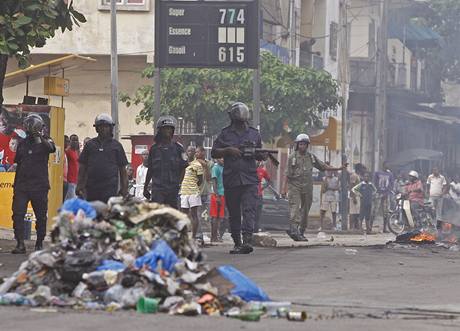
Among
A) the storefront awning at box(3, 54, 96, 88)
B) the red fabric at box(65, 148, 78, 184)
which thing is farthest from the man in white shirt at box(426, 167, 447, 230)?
the red fabric at box(65, 148, 78, 184)

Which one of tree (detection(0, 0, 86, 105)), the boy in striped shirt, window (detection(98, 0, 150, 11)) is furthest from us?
window (detection(98, 0, 150, 11))

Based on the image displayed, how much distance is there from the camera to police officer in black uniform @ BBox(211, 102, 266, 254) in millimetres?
15516

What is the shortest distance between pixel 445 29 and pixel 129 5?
2978 centimetres

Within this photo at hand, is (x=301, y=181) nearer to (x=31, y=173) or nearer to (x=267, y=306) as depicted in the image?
(x=31, y=173)

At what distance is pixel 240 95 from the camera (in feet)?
114

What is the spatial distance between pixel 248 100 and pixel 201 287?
25.9 metres

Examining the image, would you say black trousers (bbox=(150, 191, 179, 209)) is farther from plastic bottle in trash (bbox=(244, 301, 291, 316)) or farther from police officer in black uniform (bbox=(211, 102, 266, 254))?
plastic bottle in trash (bbox=(244, 301, 291, 316))

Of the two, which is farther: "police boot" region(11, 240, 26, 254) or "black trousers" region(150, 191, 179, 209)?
"black trousers" region(150, 191, 179, 209)

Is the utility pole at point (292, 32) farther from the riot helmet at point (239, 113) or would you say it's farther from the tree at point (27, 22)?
the tree at point (27, 22)

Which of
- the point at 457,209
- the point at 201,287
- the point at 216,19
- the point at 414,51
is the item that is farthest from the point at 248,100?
the point at 414,51

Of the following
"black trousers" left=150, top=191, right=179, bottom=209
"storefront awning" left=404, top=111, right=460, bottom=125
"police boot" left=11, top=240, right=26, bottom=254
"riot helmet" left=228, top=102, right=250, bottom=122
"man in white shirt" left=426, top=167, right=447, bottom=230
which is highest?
"riot helmet" left=228, top=102, right=250, bottom=122

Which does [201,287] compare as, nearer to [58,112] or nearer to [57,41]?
[58,112]

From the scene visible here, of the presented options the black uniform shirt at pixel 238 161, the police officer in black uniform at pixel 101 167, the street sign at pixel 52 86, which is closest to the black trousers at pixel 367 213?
the street sign at pixel 52 86

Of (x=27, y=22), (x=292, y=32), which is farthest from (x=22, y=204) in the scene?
(x=292, y=32)
